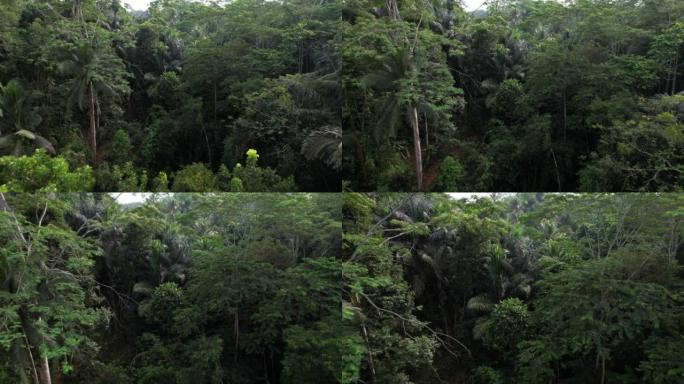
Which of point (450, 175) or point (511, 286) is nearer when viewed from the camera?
point (450, 175)

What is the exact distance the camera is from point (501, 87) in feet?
16.6

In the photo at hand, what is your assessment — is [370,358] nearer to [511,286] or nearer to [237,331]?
[237,331]

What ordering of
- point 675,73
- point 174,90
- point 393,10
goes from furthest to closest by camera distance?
point 174,90 < point 393,10 < point 675,73

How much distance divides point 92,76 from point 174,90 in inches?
25.5

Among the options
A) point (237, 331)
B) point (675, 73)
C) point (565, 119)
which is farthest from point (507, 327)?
point (675, 73)

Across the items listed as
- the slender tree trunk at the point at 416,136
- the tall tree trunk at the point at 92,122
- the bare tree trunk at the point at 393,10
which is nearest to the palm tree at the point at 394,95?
the slender tree trunk at the point at 416,136

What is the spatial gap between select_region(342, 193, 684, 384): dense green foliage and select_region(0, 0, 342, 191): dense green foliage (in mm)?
810

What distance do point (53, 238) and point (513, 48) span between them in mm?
3939

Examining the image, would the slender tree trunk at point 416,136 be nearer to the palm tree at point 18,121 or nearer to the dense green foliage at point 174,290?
the dense green foliage at point 174,290

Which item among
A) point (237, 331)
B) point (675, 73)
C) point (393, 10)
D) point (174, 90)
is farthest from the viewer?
point (237, 331)

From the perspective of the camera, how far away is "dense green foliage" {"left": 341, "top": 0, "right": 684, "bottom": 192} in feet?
16.3

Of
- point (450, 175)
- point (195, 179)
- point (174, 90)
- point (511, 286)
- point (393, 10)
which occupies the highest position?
point (393, 10)

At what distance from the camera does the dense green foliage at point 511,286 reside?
200 inches

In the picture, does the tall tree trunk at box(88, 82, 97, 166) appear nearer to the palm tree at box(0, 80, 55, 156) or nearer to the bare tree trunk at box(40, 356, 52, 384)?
the palm tree at box(0, 80, 55, 156)
